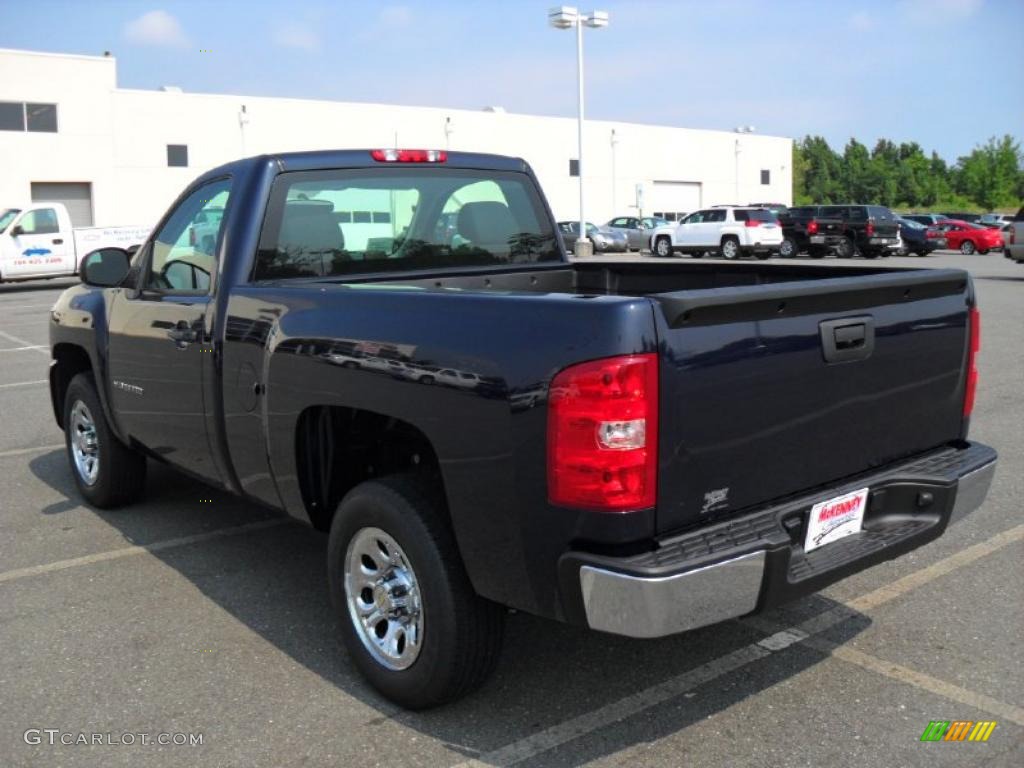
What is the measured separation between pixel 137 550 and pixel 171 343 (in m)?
1.24

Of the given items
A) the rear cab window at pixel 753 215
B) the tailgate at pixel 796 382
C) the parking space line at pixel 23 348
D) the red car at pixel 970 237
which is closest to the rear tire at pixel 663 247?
the rear cab window at pixel 753 215

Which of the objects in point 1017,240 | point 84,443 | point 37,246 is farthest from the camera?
point 37,246

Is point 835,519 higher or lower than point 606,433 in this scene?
lower

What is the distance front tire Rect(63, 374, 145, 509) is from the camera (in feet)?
18.4

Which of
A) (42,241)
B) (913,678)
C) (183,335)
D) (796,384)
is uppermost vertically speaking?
(42,241)

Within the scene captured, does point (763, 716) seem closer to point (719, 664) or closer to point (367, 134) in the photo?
point (719, 664)

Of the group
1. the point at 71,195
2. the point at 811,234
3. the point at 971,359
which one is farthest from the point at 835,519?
the point at 71,195

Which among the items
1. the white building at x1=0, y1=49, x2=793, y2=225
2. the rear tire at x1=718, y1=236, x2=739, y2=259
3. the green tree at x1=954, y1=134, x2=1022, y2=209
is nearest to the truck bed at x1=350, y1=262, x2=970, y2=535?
the rear tire at x1=718, y1=236, x2=739, y2=259

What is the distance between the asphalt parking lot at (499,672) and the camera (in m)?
3.21

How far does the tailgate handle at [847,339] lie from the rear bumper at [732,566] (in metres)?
0.43

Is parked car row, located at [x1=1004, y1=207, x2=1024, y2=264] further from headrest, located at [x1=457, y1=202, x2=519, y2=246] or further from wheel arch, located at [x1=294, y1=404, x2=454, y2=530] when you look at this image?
wheel arch, located at [x1=294, y1=404, x2=454, y2=530]

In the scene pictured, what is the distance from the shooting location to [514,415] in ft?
9.53

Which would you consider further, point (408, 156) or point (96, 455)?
point (96, 455)

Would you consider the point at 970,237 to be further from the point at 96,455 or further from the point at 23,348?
the point at 96,455
